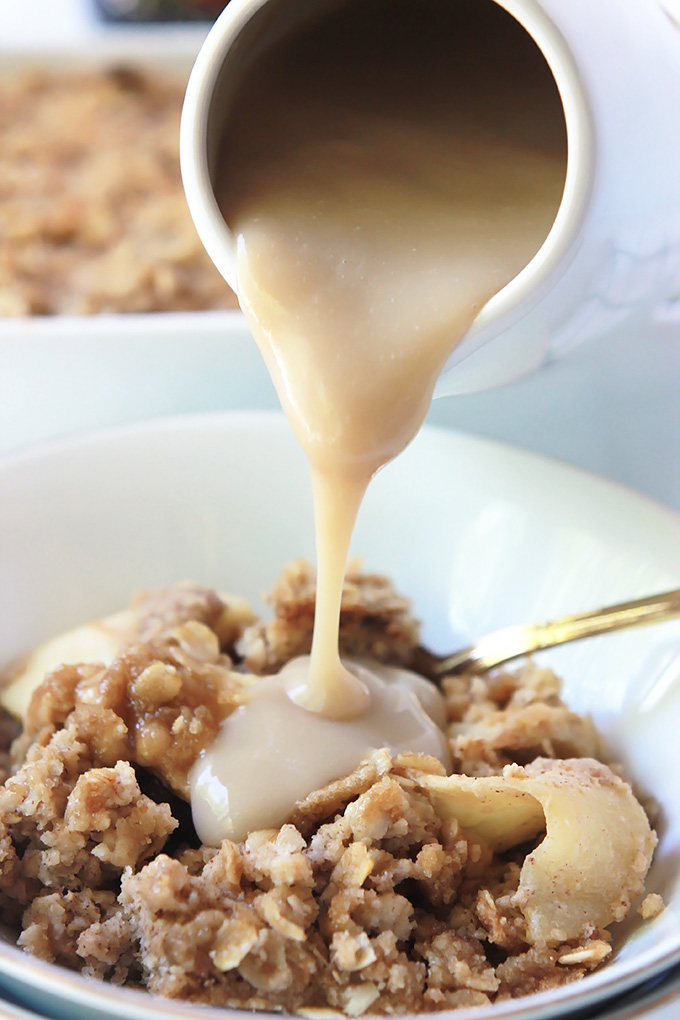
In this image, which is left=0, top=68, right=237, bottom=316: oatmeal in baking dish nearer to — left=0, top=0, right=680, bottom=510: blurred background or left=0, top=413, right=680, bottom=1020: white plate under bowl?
left=0, top=0, right=680, bottom=510: blurred background

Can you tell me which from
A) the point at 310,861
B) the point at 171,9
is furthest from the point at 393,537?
the point at 171,9

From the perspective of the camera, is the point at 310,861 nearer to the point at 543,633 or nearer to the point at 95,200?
the point at 543,633

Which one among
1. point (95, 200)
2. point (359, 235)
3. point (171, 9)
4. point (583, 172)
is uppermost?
point (583, 172)

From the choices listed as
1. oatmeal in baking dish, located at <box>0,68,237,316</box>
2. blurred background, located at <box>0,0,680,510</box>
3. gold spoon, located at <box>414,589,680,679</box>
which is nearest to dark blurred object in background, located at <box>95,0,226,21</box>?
oatmeal in baking dish, located at <box>0,68,237,316</box>

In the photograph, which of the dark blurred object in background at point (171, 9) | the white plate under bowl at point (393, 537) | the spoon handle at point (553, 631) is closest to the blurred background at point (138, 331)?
the white plate under bowl at point (393, 537)

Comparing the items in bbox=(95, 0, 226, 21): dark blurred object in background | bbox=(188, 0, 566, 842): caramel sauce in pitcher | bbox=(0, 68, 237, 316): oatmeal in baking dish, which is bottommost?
bbox=(0, 68, 237, 316): oatmeal in baking dish

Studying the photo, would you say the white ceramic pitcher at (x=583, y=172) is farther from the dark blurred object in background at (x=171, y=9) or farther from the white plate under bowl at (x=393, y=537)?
the dark blurred object in background at (x=171, y=9)
